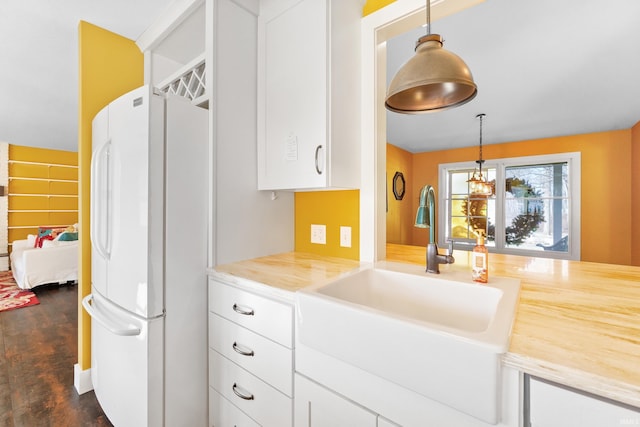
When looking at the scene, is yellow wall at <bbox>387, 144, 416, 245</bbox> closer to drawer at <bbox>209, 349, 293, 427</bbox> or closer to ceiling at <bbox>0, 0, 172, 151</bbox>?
drawer at <bbox>209, 349, 293, 427</bbox>

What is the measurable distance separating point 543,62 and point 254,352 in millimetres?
3148

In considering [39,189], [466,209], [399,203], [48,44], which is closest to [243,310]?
[48,44]

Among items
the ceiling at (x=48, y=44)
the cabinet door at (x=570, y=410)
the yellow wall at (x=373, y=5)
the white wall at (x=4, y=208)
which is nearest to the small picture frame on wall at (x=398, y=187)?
the yellow wall at (x=373, y=5)

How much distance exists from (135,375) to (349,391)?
3.52 feet

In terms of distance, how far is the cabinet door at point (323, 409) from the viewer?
83cm

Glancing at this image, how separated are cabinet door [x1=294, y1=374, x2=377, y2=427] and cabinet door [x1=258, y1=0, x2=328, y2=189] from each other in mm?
862

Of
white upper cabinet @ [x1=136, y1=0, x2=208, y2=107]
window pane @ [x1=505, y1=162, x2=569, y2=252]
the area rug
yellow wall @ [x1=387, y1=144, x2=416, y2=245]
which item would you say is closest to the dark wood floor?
the area rug

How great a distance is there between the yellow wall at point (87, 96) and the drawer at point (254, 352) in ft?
3.75

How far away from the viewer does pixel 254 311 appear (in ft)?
3.80

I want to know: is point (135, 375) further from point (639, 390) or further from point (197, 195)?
point (639, 390)

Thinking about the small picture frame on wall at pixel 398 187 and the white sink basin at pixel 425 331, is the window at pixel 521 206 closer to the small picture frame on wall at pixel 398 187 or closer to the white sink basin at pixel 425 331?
the small picture frame on wall at pixel 398 187

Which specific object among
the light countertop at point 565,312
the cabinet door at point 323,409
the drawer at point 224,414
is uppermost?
the light countertop at point 565,312

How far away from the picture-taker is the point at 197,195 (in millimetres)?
1384

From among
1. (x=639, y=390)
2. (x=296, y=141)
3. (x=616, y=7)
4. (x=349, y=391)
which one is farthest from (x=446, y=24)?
(x=349, y=391)
